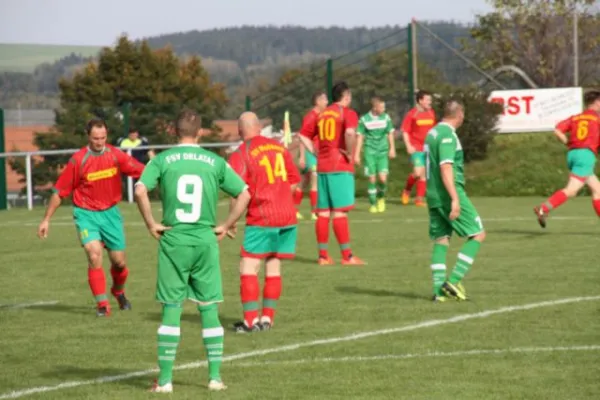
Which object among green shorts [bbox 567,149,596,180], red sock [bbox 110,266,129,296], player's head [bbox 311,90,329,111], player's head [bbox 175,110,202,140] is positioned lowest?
red sock [bbox 110,266,129,296]

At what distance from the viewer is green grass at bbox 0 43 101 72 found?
6322 cm

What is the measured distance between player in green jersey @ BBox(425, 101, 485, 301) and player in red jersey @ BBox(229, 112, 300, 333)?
165cm

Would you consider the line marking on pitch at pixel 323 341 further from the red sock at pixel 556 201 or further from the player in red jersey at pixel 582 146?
the red sock at pixel 556 201

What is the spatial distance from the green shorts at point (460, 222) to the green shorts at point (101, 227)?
9.43ft

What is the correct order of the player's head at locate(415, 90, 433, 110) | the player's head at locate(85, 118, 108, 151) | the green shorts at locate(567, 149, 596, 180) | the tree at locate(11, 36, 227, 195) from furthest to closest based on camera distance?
the tree at locate(11, 36, 227, 195)
the player's head at locate(415, 90, 433, 110)
the green shorts at locate(567, 149, 596, 180)
the player's head at locate(85, 118, 108, 151)

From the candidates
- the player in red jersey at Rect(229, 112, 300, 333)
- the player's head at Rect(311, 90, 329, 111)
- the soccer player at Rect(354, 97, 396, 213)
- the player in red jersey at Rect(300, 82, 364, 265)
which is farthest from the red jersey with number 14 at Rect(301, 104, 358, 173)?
the soccer player at Rect(354, 97, 396, 213)

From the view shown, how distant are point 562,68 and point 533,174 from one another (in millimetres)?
17820

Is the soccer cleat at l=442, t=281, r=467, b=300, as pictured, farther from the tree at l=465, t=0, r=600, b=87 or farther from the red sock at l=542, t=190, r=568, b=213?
the tree at l=465, t=0, r=600, b=87

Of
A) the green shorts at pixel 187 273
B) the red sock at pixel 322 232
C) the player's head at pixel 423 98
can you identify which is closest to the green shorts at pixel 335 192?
the red sock at pixel 322 232

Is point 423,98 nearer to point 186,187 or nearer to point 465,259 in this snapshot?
point 465,259

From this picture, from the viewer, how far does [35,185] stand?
34.0m

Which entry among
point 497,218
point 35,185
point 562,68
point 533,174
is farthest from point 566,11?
point 497,218

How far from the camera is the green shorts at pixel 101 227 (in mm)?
13008

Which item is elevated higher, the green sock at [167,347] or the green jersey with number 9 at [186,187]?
the green jersey with number 9 at [186,187]
